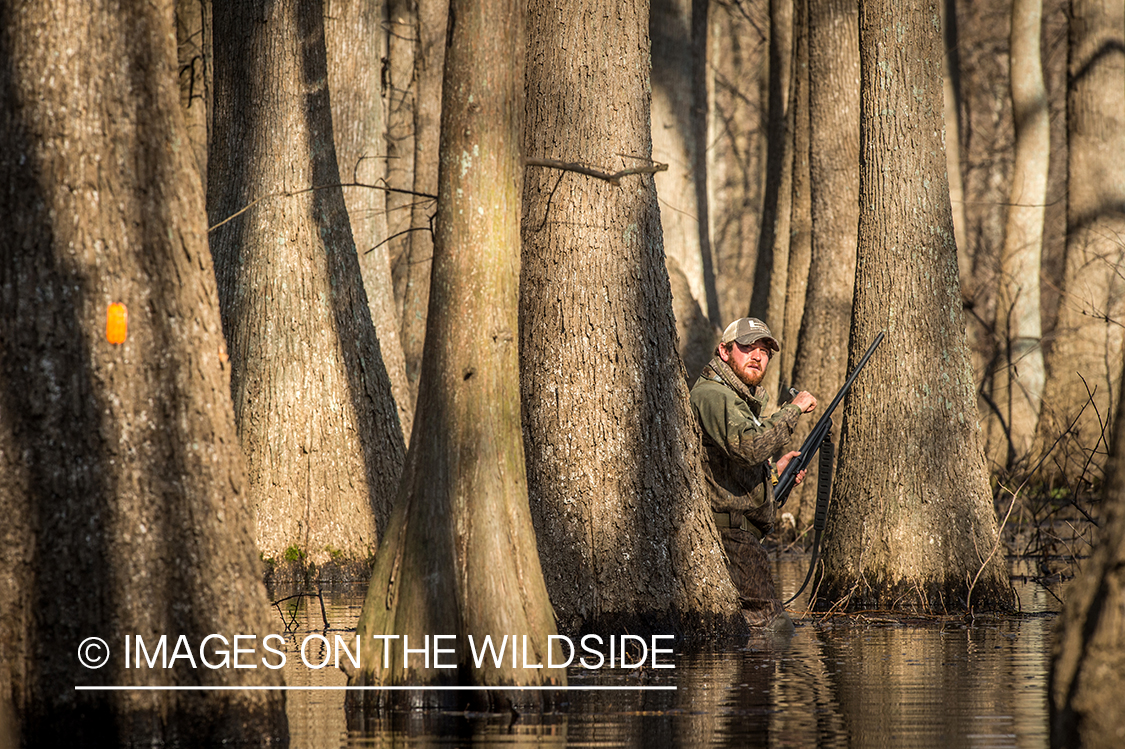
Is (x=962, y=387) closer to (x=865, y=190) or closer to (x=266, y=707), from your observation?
(x=865, y=190)

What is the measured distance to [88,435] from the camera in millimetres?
5645

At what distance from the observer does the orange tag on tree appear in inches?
223

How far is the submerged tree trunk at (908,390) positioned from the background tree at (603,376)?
1.78m

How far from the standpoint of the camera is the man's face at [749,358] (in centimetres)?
889

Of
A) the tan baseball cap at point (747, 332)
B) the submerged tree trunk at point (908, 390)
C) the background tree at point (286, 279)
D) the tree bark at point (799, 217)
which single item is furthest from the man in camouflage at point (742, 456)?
the tree bark at point (799, 217)

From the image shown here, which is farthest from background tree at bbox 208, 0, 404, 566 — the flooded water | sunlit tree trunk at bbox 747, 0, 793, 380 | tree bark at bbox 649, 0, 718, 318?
tree bark at bbox 649, 0, 718, 318

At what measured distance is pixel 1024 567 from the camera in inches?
520

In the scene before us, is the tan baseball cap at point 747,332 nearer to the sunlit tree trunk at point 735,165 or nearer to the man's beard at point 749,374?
the man's beard at point 749,374

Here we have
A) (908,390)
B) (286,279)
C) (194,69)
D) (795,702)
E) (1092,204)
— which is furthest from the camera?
(1092,204)

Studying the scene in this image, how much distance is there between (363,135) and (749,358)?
Result: 6.62 metres

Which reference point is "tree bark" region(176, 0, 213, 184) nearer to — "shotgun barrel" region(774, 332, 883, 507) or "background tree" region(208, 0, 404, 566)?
"background tree" region(208, 0, 404, 566)

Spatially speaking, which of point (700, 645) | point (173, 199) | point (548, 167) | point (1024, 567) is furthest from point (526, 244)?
point (1024, 567)

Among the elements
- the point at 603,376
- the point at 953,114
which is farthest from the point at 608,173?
the point at 953,114

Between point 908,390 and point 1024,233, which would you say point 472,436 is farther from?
point 1024,233
